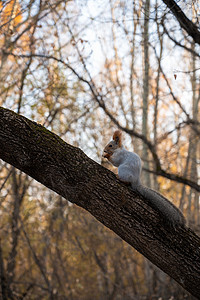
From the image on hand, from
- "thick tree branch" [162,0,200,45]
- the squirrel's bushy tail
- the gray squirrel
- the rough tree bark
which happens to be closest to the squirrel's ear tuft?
the gray squirrel

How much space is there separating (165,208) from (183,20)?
246cm

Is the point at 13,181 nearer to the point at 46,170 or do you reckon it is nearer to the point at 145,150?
the point at 145,150

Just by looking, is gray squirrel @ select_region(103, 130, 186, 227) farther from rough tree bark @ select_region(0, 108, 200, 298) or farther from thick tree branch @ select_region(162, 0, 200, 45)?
thick tree branch @ select_region(162, 0, 200, 45)

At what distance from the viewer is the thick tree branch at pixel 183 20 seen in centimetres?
398

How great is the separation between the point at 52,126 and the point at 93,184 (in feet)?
16.6

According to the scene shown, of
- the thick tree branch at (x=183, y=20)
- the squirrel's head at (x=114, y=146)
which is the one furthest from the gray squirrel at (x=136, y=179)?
the thick tree branch at (x=183, y=20)

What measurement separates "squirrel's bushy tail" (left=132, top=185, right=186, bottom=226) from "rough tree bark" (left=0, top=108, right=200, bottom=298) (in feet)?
0.23

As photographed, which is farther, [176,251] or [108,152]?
[108,152]

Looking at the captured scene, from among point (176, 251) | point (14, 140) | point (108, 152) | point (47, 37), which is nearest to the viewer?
point (14, 140)

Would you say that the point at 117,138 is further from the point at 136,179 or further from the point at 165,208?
the point at 165,208

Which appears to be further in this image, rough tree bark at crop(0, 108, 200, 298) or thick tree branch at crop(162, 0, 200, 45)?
thick tree branch at crop(162, 0, 200, 45)

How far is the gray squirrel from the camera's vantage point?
3.24m

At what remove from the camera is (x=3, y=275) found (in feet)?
23.3

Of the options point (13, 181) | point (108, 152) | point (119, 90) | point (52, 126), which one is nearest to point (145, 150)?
point (119, 90)
